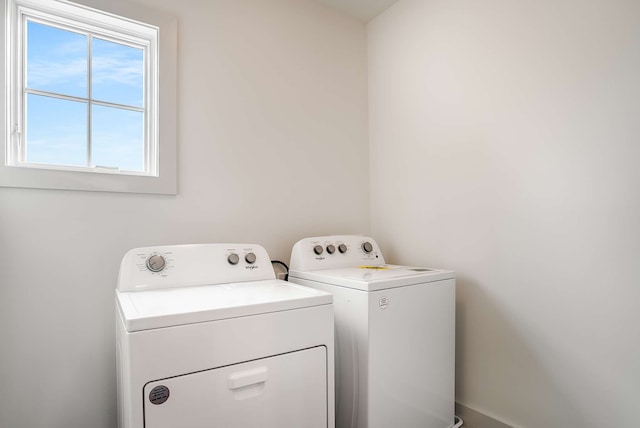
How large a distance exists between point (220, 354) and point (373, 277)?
73cm

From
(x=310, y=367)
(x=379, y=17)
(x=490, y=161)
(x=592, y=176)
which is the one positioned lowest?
(x=310, y=367)

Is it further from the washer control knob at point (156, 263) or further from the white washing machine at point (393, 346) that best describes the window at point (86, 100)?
the white washing machine at point (393, 346)

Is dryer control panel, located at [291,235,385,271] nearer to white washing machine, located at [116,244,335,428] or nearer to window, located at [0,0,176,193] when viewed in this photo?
white washing machine, located at [116,244,335,428]

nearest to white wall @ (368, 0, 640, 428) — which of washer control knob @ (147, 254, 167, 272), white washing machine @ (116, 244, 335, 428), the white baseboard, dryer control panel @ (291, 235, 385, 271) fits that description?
the white baseboard

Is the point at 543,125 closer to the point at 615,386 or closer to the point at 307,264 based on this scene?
the point at 615,386

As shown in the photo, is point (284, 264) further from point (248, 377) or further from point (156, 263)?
point (248, 377)

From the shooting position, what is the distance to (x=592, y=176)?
4.56ft

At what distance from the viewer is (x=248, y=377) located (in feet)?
3.49

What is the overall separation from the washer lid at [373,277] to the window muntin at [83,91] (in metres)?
0.91

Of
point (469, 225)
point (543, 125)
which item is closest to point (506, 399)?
point (469, 225)

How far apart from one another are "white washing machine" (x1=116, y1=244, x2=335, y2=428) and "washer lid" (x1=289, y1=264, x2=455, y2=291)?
213mm

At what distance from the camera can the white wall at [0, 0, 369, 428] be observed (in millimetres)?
1397

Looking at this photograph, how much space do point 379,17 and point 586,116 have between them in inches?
58.3

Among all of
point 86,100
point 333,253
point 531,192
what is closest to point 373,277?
point 333,253
